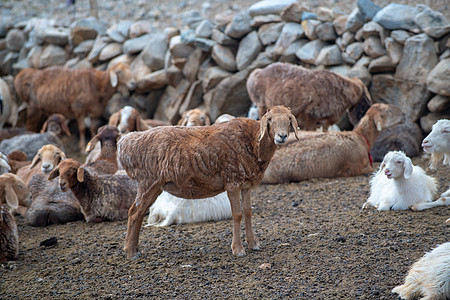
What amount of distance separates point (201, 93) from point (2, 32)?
7.66 metres

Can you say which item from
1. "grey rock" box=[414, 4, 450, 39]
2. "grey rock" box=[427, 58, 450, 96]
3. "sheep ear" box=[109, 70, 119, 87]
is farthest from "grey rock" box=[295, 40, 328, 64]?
"sheep ear" box=[109, 70, 119, 87]

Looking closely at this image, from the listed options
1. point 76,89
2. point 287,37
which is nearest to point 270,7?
point 287,37

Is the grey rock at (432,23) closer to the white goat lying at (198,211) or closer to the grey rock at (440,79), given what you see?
the grey rock at (440,79)

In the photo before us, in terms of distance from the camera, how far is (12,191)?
21.1 feet

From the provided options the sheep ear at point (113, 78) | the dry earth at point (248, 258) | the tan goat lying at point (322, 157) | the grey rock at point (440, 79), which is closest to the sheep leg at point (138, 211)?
the dry earth at point (248, 258)

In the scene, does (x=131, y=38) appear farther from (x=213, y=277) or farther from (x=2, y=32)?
(x=213, y=277)

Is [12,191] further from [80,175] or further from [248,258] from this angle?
[248,258]

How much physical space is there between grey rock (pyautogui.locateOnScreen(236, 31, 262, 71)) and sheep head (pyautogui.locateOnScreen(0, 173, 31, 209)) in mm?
6149

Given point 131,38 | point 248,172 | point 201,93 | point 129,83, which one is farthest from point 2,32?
point 248,172

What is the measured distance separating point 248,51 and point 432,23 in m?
3.83

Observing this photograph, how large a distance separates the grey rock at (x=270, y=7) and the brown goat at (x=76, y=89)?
328cm

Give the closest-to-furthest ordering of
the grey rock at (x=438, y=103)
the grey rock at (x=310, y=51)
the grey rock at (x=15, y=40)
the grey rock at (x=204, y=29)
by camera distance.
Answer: the grey rock at (x=438, y=103), the grey rock at (x=310, y=51), the grey rock at (x=204, y=29), the grey rock at (x=15, y=40)

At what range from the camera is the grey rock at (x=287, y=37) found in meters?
11.4

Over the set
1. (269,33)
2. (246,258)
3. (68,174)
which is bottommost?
(68,174)
